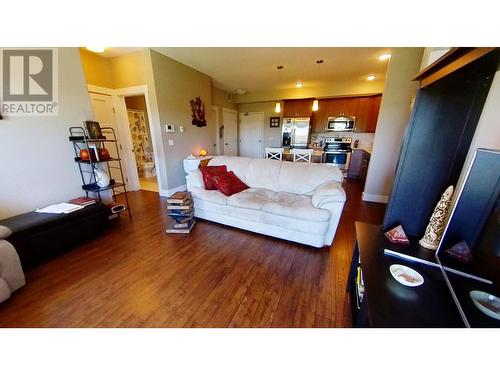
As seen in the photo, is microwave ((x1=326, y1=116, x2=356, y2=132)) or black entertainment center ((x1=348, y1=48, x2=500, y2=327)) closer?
black entertainment center ((x1=348, y1=48, x2=500, y2=327))

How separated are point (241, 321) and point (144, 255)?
126cm

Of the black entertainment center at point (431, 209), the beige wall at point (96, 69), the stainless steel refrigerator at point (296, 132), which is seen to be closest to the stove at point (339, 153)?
the stainless steel refrigerator at point (296, 132)

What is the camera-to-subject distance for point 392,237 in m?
1.11

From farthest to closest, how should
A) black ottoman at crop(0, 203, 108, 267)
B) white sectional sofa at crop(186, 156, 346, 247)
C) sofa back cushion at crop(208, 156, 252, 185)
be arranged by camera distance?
sofa back cushion at crop(208, 156, 252, 185) < white sectional sofa at crop(186, 156, 346, 247) < black ottoman at crop(0, 203, 108, 267)

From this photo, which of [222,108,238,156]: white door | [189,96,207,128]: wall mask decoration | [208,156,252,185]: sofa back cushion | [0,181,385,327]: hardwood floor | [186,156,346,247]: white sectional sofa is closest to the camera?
[0,181,385,327]: hardwood floor

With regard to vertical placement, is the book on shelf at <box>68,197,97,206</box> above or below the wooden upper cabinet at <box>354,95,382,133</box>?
below

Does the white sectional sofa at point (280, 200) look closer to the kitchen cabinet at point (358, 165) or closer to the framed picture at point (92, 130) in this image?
the framed picture at point (92, 130)

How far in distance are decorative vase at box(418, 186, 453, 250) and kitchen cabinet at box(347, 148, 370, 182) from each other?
3.94 meters

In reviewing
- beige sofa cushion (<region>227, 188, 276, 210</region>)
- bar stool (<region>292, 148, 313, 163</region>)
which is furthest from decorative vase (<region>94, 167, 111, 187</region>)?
bar stool (<region>292, 148, 313, 163</region>)

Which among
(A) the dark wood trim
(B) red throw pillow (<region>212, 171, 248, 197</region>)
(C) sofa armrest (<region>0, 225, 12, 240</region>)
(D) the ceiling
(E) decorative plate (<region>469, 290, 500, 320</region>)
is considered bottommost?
(C) sofa armrest (<region>0, 225, 12, 240</region>)

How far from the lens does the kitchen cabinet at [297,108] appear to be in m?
5.40

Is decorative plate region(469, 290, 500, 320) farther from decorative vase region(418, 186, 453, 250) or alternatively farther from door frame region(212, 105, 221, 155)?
door frame region(212, 105, 221, 155)

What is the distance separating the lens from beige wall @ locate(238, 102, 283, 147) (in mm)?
5988
